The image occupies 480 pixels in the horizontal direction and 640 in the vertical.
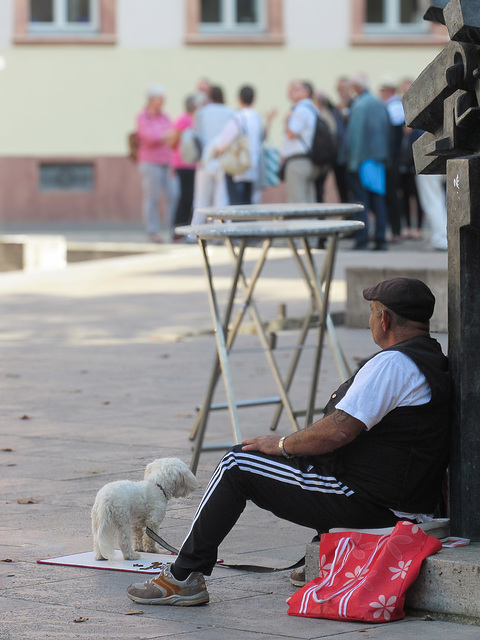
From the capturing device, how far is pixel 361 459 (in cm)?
466

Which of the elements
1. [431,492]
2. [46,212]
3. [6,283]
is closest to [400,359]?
[431,492]

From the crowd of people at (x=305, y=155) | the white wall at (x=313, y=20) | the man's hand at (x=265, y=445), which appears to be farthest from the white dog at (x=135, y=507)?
the white wall at (x=313, y=20)

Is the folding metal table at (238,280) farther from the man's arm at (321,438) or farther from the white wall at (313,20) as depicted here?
the white wall at (313,20)

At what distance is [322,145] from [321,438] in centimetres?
1312

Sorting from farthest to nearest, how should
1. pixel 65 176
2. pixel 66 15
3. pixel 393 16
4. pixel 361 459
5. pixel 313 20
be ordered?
pixel 393 16 < pixel 66 15 < pixel 313 20 < pixel 65 176 < pixel 361 459

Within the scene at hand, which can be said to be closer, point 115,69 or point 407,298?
point 407,298

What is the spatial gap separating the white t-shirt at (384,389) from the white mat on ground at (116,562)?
3.42ft

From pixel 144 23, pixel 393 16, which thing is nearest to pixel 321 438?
pixel 144 23

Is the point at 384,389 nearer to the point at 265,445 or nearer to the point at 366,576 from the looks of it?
the point at 265,445

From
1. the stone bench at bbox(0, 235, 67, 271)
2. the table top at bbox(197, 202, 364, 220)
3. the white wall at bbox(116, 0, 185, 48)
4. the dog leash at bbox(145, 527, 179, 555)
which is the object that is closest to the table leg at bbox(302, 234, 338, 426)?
the table top at bbox(197, 202, 364, 220)

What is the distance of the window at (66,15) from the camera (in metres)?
26.8

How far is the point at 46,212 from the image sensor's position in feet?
87.5

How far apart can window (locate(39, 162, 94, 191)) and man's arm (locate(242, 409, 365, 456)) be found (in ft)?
72.8

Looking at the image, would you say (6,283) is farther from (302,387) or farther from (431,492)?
(431,492)
